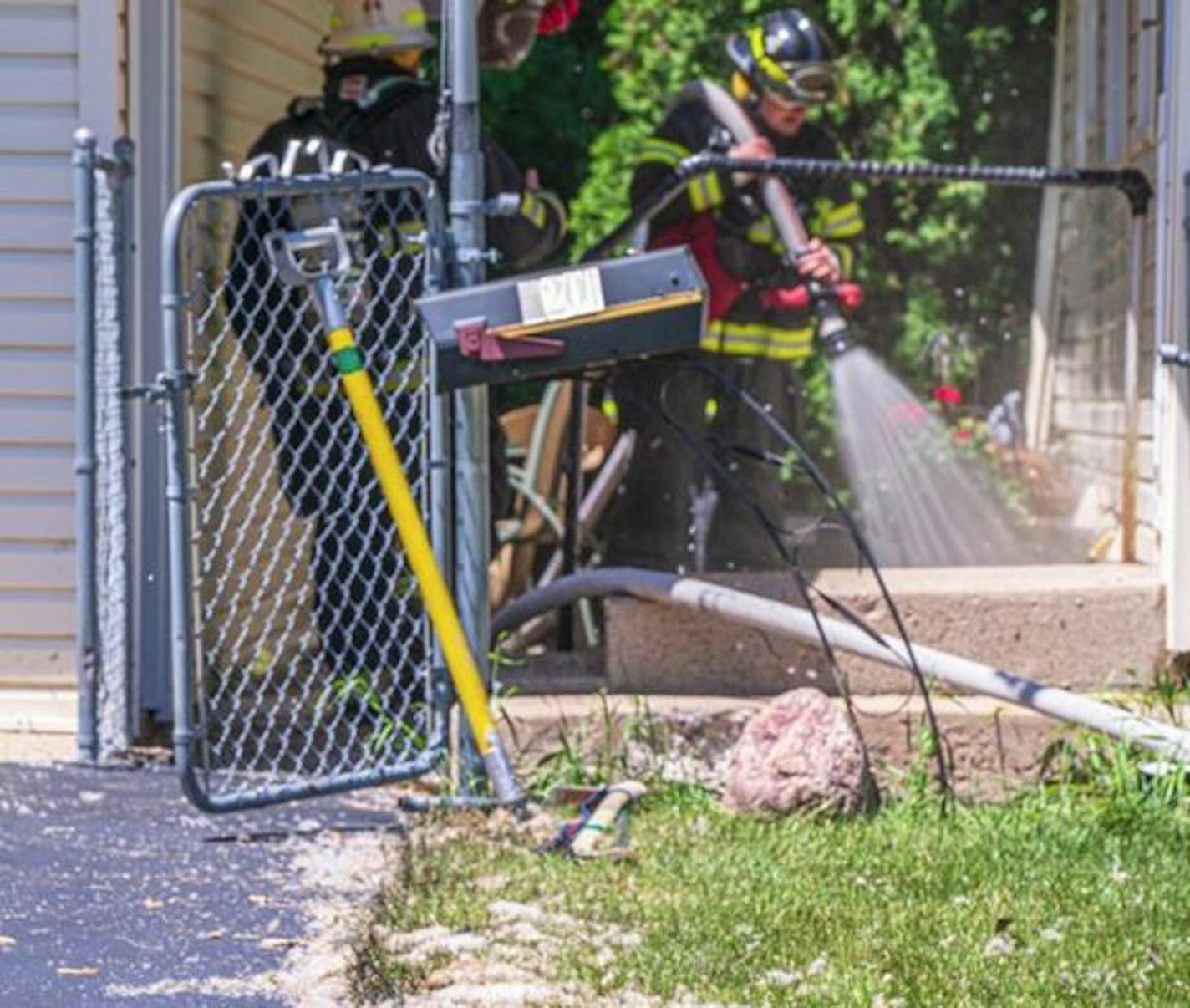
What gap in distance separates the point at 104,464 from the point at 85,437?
7.5 inches

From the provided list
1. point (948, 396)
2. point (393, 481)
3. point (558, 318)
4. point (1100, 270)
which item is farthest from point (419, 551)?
point (948, 396)

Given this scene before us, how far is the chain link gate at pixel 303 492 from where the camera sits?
654cm

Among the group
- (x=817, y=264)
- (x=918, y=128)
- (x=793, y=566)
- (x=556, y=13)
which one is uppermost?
(x=918, y=128)

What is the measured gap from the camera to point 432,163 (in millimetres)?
7621

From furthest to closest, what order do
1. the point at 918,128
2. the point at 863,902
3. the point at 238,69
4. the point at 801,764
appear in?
the point at 918,128, the point at 238,69, the point at 801,764, the point at 863,902

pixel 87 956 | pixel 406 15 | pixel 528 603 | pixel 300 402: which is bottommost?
pixel 87 956

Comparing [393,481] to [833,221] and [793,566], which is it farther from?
[833,221]

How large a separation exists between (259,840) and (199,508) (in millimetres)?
1911

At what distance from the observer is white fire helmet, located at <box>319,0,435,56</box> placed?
7.90 m

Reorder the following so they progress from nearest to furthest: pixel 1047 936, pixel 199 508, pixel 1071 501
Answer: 1. pixel 1047 936
2. pixel 199 508
3. pixel 1071 501

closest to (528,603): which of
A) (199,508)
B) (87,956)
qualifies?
(199,508)

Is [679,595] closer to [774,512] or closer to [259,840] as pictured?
[259,840]

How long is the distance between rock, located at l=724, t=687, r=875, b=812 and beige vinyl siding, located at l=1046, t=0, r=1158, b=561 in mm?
1575

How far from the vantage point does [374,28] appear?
25.9 ft
